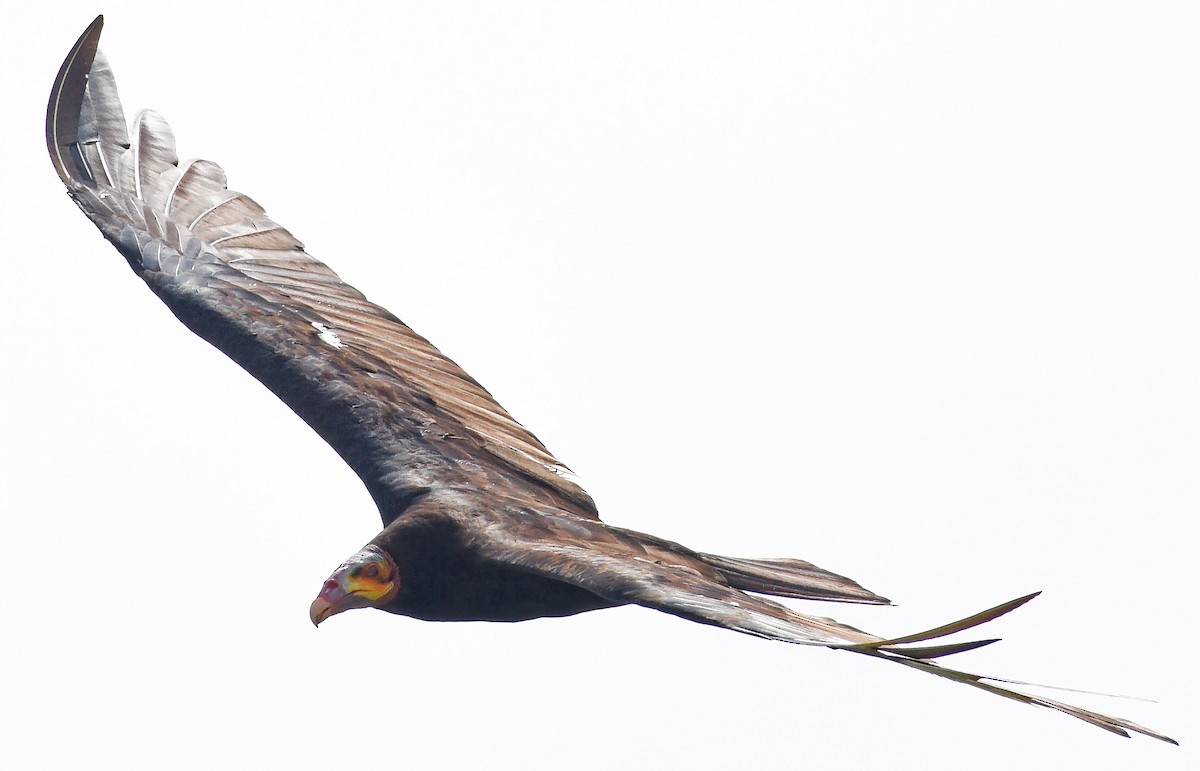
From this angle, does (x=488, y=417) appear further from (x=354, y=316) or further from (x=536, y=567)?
(x=536, y=567)

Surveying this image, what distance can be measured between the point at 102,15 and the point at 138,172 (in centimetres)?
104

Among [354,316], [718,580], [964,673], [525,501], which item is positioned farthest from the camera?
[354,316]

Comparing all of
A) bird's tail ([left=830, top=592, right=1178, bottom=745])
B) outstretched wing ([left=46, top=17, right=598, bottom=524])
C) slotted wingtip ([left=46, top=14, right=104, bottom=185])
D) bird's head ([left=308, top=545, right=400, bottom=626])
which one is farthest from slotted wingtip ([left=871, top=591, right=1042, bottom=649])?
slotted wingtip ([left=46, top=14, right=104, bottom=185])

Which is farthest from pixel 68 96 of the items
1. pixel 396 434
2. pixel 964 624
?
pixel 964 624

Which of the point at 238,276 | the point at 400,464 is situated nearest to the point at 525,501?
the point at 400,464

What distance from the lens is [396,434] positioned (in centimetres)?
1188

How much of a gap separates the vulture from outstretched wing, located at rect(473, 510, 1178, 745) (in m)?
0.01

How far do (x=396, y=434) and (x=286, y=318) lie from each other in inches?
51.4

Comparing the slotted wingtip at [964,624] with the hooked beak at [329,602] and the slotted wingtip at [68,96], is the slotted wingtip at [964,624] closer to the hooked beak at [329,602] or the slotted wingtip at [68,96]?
the hooked beak at [329,602]

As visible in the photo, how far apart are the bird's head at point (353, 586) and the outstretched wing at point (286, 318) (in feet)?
2.40

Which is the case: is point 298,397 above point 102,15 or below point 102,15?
below

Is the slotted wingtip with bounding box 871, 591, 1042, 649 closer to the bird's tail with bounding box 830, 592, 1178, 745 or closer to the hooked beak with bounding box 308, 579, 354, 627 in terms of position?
the bird's tail with bounding box 830, 592, 1178, 745

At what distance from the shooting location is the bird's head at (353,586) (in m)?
10.7

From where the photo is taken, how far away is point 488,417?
1239cm
